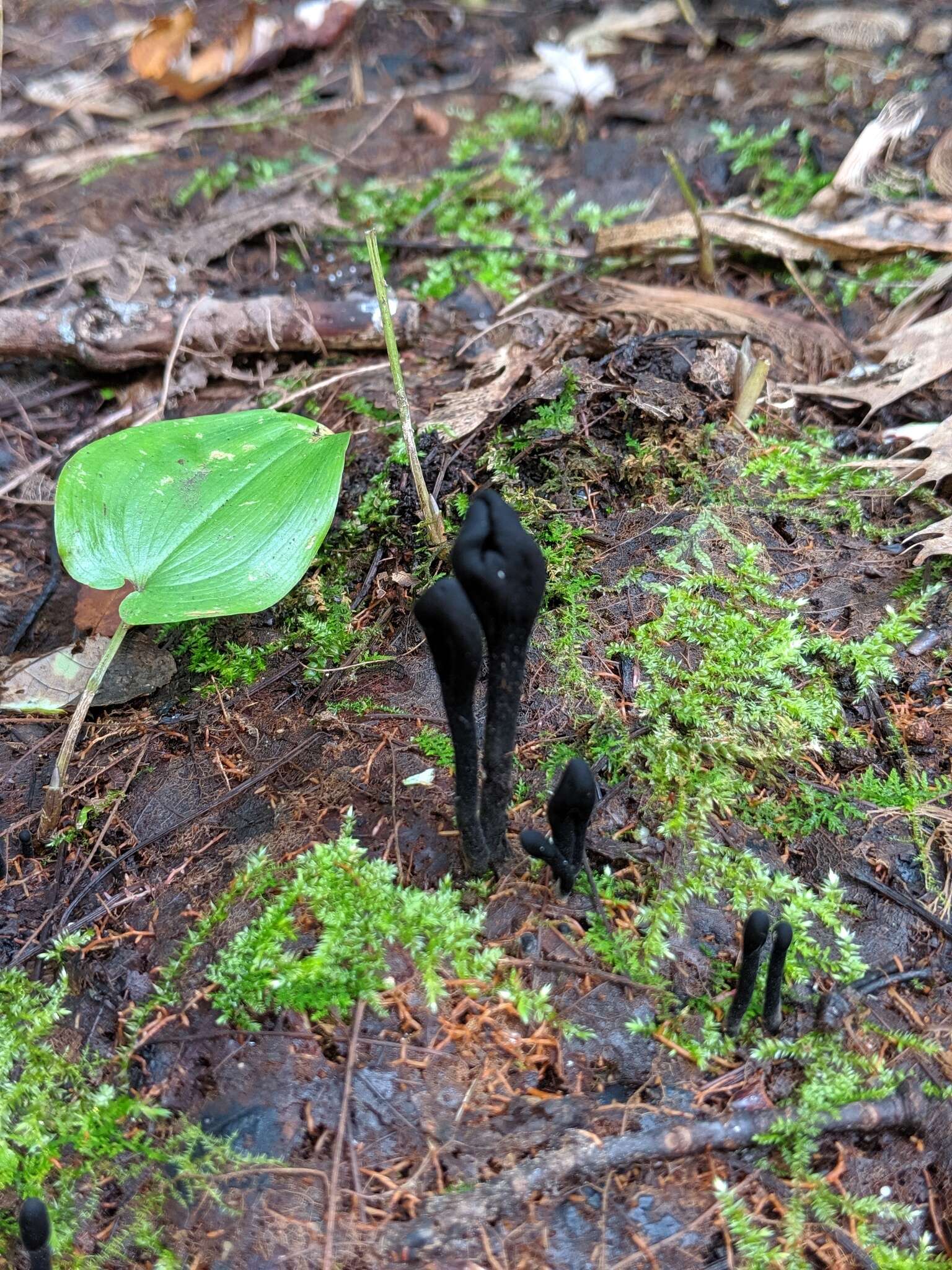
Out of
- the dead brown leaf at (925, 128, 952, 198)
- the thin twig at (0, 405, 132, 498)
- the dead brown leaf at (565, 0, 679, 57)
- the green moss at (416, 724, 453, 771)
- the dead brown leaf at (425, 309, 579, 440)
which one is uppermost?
the dead brown leaf at (565, 0, 679, 57)

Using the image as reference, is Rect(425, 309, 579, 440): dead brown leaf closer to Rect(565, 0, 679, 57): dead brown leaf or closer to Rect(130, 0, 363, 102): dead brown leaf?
Rect(565, 0, 679, 57): dead brown leaf

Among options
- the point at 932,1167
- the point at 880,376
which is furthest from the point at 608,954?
the point at 880,376

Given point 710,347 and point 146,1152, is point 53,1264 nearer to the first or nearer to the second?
point 146,1152

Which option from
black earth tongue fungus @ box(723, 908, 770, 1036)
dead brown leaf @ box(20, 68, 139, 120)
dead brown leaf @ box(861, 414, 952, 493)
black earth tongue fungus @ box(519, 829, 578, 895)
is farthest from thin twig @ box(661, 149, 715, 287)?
dead brown leaf @ box(20, 68, 139, 120)

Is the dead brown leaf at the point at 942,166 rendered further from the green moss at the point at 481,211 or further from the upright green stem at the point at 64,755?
the upright green stem at the point at 64,755

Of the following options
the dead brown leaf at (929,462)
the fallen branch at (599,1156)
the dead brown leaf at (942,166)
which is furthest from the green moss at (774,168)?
the fallen branch at (599,1156)
